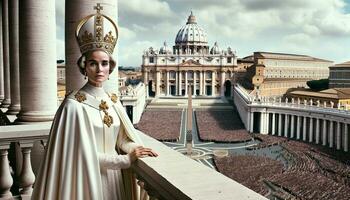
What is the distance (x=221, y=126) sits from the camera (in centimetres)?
6450

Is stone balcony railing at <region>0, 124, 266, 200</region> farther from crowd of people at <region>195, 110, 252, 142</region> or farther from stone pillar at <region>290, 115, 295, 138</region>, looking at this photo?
stone pillar at <region>290, 115, 295, 138</region>


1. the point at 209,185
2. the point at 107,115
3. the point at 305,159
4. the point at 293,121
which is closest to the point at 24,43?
the point at 107,115

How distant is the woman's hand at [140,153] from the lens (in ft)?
12.9

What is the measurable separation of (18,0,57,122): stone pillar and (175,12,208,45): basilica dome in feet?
469

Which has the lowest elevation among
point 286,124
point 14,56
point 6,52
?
point 286,124

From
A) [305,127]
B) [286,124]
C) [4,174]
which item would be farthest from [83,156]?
[286,124]

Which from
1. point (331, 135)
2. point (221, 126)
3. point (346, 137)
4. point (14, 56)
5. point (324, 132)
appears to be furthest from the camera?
point (221, 126)

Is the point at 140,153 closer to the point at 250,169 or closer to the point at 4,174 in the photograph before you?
the point at 4,174

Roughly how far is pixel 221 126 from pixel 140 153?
61.1 metres

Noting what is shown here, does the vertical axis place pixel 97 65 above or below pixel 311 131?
above

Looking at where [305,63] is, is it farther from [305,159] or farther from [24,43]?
[24,43]

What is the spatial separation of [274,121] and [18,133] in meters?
65.3

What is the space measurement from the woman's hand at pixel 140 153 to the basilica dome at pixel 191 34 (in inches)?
5807

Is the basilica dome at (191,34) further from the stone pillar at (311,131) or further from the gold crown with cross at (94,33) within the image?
the gold crown with cross at (94,33)
